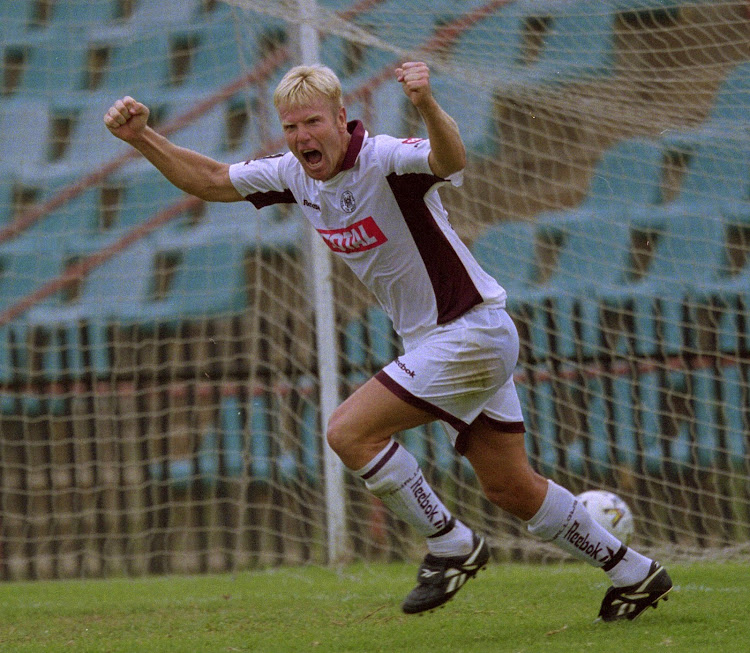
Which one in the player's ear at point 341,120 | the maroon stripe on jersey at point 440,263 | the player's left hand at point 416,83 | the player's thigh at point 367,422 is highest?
the player's left hand at point 416,83

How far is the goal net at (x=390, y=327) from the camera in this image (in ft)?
21.4

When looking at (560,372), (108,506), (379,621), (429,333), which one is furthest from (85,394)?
(429,333)

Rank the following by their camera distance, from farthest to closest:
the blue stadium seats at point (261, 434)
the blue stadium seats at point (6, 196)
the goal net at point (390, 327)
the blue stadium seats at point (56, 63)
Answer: the blue stadium seats at point (56, 63) < the blue stadium seats at point (6, 196) < the blue stadium seats at point (261, 434) < the goal net at point (390, 327)

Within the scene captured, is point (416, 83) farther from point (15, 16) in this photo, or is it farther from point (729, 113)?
point (15, 16)

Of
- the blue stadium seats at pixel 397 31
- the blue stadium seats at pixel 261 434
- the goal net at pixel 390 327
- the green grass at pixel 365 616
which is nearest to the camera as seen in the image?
the green grass at pixel 365 616

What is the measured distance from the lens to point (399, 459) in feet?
11.5

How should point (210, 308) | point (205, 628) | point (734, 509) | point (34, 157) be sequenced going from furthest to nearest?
point (34, 157)
point (210, 308)
point (734, 509)
point (205, 628)

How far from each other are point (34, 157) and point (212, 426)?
3.13 metres

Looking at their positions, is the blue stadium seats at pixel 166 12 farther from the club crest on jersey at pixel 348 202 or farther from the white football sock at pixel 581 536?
the white football sock at pixel 581 536

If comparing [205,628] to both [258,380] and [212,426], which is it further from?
[212,426]

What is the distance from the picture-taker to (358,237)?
3.58m

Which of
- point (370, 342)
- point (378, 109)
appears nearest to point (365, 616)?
point (370, 342)

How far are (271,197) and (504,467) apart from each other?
123 centimetres

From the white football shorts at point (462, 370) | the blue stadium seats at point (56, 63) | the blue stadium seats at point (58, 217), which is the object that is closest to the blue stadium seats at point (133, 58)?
the blue stadium seats at point (56, 63)
